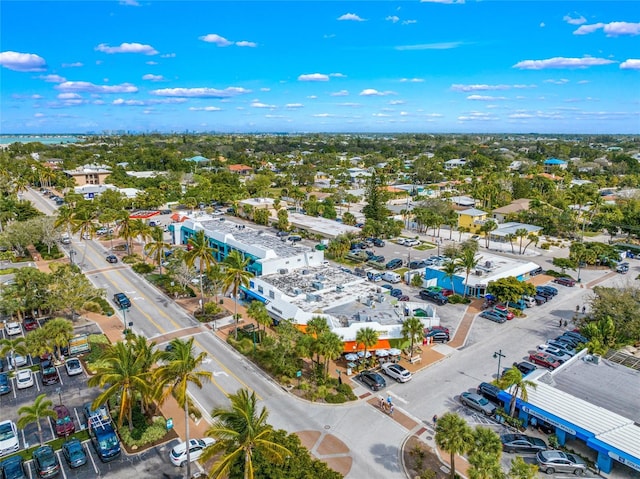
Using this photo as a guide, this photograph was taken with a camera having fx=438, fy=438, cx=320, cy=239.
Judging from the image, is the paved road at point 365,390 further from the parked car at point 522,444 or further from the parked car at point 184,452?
the parked car at point 522,444

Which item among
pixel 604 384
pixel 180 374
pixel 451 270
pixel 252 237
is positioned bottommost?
pixel 604 384

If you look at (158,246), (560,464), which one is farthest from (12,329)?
(560,464)

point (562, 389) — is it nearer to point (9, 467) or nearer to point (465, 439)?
point (465, 439)

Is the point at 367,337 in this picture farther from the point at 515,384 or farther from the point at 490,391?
the point at 515,384

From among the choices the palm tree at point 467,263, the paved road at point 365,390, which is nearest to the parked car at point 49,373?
the paved road at point 365,390

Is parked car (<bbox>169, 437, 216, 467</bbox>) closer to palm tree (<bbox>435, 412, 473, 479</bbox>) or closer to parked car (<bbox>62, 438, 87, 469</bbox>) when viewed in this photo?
parked car (<bbox>62, 438, 87, 469</bbox>)

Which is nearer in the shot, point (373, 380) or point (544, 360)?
point (373, 380)
